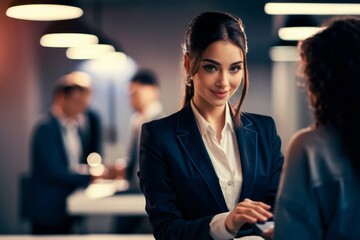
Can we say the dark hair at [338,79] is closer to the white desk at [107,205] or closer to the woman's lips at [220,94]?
the woman's lips at [220,94]

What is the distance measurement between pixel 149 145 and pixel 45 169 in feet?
14.6

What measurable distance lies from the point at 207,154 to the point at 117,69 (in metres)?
7.74

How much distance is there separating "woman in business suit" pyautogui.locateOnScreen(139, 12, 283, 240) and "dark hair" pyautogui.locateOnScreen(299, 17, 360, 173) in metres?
0.43

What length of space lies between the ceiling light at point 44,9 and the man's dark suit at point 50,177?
2309mm

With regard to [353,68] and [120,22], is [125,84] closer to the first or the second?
[120,22]


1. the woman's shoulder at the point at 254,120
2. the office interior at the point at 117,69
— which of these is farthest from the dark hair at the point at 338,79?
the office interior at the point at 117,69

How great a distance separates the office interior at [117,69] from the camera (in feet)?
30.7

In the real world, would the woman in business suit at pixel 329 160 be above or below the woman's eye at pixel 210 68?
below

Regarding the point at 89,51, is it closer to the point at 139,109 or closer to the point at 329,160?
the point at 139,109

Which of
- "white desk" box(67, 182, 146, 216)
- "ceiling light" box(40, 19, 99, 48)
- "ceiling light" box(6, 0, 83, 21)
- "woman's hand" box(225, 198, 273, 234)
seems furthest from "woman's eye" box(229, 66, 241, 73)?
"white desk" box(67, 182, 146, 216)

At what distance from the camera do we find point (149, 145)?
2.02 meters

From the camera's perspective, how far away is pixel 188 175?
1.96 metres

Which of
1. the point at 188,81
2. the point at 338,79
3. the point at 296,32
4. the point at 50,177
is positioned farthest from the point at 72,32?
the point at 338,79

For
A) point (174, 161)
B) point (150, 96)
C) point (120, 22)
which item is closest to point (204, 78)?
point (174, 161)
